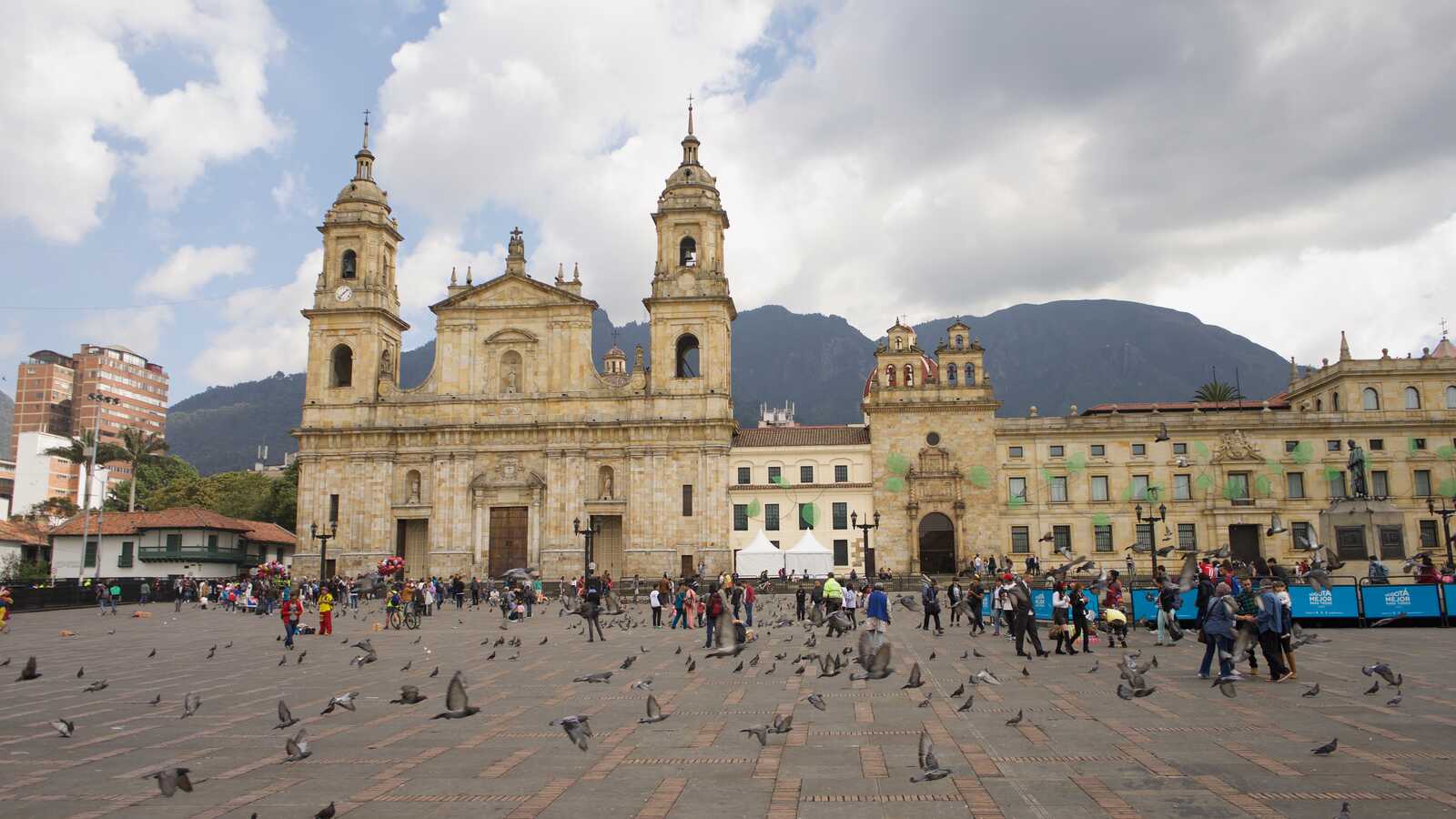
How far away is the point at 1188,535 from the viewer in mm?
54812

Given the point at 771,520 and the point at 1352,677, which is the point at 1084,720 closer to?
the point at 1352,677

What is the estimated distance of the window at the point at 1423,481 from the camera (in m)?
54.3

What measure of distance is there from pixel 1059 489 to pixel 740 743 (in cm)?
4792

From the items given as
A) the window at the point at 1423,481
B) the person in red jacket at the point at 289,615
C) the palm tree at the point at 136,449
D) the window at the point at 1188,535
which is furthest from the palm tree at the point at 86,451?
the window at the point at 1423,481

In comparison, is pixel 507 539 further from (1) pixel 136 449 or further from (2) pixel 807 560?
(1) pixel 136 449

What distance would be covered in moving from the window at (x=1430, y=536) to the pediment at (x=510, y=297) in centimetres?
4549

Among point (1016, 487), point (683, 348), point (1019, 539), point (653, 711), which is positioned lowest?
point (653, 711)

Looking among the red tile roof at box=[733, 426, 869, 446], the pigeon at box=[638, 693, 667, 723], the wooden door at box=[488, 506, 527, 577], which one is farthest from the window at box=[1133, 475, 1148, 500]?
the pigeon at box=[638, 693, 667, 723]

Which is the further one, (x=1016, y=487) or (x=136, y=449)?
(x=136, y=449)

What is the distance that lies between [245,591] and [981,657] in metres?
33.4

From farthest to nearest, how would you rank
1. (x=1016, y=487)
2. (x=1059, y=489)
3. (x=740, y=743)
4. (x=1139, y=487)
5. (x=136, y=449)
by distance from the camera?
1. (x=136, y=449)
2. (x=1016, y=487)
3. (x=1059, y=489)
4. (x=1139, y=487)
5. (x=740, y=743)

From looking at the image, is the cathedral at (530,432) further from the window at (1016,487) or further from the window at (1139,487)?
the window at (1139,487)

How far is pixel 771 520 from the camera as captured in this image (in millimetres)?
56031

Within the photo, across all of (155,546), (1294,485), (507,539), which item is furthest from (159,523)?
(1294,485)
